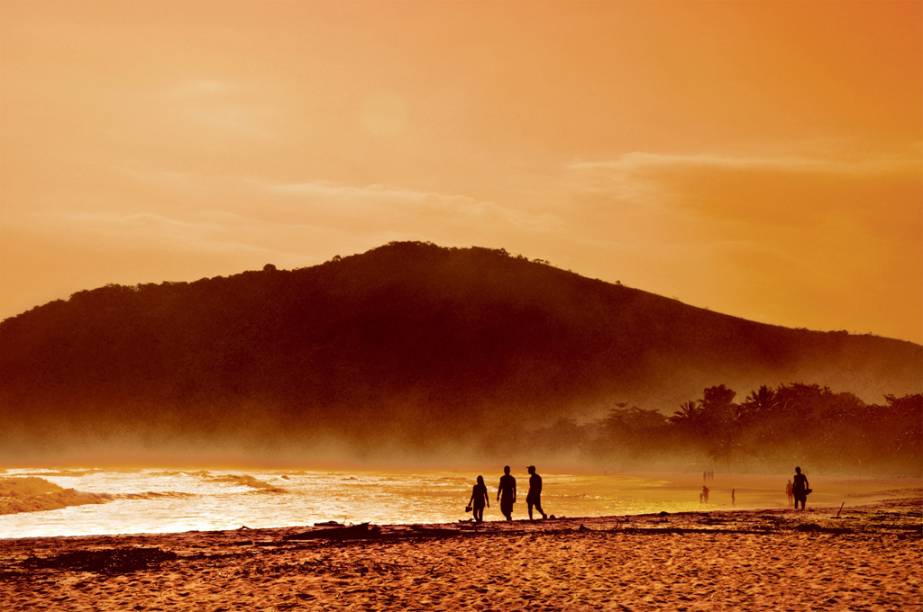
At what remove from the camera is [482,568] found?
68.0ft

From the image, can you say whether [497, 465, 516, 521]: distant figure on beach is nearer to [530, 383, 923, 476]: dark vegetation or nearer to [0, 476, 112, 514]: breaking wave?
[0, 476, 112, 514]: breaking wave

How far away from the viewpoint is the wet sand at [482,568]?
1688 centimetres

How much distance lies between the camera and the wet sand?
55.4 ft

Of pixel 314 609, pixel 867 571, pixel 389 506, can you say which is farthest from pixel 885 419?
pixel 314 609

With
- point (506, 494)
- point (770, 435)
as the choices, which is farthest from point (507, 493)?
point (770, 435)

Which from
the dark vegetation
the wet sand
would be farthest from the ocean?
the dark vegetation

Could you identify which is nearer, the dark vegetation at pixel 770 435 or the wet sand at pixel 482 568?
the wet sand at pixel 482 568

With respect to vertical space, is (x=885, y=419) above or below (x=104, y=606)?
above

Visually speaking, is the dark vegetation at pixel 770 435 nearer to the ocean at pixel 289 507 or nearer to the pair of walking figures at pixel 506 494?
the ocean at pixel 289 507

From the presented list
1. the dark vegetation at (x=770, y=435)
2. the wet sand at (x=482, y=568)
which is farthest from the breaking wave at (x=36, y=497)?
the dark vegetation at (x=770, y=435)

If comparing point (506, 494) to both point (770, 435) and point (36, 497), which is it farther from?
point (770, 435)

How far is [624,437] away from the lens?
6033 inches

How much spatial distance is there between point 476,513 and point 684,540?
27.0 ft

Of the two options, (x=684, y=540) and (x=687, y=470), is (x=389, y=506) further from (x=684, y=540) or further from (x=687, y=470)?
(x=687, y=470)
